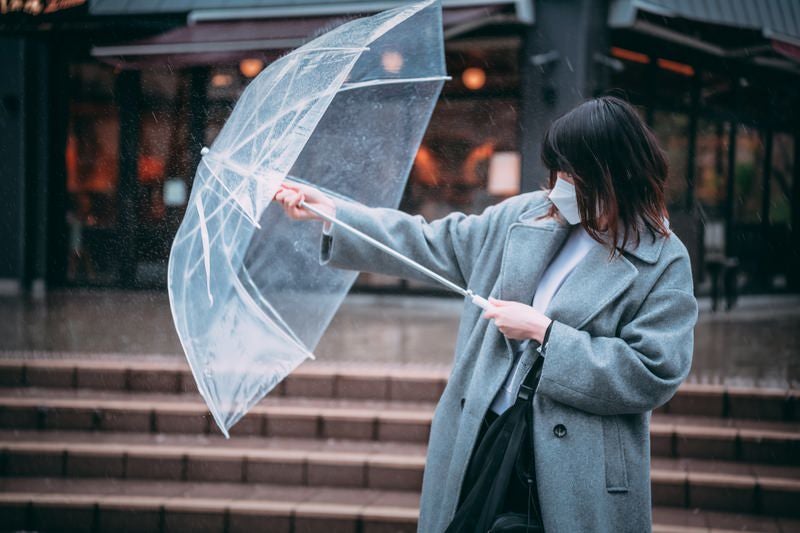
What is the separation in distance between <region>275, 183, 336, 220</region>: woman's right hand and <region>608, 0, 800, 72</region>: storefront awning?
7972 millimetres

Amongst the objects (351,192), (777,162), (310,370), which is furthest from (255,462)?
(777,162)

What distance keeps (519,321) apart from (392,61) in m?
1.18

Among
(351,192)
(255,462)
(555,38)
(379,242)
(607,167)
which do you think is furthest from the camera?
(555,38)

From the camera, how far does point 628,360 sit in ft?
6.57

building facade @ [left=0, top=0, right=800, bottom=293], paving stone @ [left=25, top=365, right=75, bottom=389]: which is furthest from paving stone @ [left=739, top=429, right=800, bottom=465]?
building facade @ [left=0, top=0, right=800, bottom=293]

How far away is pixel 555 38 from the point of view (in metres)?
9.55

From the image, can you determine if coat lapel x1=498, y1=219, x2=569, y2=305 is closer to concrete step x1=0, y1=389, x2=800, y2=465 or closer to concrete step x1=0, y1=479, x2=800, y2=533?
concrete step x1=0, y1=479, x2=800, y2=533

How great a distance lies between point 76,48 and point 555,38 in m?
7.19

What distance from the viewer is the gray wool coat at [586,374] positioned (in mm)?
2027

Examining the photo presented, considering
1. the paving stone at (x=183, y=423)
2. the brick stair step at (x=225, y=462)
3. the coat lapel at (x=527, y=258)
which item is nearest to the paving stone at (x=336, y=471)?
the brick stair step at (x=225, y=462)

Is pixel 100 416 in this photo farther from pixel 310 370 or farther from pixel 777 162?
pixel 777 162

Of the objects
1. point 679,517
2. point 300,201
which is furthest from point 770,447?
point 300,201

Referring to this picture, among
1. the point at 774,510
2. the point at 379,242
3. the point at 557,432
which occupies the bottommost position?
the point at 774,510

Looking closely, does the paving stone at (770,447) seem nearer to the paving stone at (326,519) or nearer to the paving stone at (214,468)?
the paving stone at (326,519)
